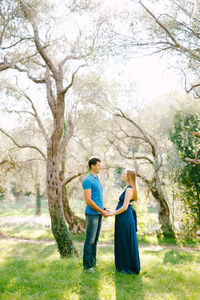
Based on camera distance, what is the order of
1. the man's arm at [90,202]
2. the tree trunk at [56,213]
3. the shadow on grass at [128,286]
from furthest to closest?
the tree trunk at [56,213]
the man's arm at [90,202]
the shadow on grass at [128,286]

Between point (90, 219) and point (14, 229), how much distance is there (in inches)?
654

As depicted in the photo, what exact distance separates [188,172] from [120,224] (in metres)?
9.01

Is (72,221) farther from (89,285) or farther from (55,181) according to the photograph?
(89,285)

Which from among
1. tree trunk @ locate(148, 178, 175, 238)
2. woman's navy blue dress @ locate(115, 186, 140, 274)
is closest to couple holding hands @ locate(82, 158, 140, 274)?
woman's navy blue dress @ locate(115, 186, 140, 274)

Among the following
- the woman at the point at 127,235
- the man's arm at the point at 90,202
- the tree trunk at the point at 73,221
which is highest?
the man's arm at the point at 90,202

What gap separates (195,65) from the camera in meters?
7.42

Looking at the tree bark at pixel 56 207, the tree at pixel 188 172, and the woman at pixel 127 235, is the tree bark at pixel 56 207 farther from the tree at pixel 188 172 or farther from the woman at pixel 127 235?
the tree at pixel 188 172

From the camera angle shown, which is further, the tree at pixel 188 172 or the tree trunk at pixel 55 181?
the tree at pixel 188 172

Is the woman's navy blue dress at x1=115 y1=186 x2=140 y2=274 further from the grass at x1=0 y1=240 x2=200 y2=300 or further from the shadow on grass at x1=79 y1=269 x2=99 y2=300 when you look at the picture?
the shadow on grass at x1=79 y1=269 x2=99 y2=300

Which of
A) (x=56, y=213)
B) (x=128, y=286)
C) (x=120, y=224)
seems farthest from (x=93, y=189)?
(x=56, y=213)

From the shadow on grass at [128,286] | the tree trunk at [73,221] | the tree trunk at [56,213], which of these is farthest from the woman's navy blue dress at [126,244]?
the tree trunk at [73,221]

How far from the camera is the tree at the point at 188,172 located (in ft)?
42.2

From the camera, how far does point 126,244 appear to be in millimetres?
4793

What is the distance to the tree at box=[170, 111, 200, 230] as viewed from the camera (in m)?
12.9
